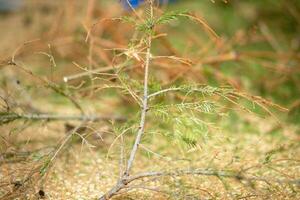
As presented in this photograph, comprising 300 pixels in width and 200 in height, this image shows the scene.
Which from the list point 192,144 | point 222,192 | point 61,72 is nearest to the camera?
point 192,144

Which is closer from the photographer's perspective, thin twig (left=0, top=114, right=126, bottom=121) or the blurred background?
thin twig (left=0, top=114, right=126, bottom=121)

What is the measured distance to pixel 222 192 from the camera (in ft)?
4.12

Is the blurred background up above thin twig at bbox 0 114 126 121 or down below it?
above

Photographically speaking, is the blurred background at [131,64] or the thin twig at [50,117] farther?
the blurred background at [131,64]

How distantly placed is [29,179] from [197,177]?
17.4 inches

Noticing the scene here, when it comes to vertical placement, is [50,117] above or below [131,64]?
below

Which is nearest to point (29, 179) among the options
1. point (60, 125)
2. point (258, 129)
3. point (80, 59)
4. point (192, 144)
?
point (192, 144)

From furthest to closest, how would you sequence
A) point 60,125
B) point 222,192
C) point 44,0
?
point 44,0, point 60,125, point 222,192

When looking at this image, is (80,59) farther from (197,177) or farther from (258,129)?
(197,177)

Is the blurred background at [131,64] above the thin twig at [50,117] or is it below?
above


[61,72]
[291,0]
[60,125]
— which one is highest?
[291,0]

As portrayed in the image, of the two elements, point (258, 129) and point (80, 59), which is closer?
point (258, 129)

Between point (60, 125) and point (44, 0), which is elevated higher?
point (44, 0)

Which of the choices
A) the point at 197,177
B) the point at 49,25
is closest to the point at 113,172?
the point at 197,177
